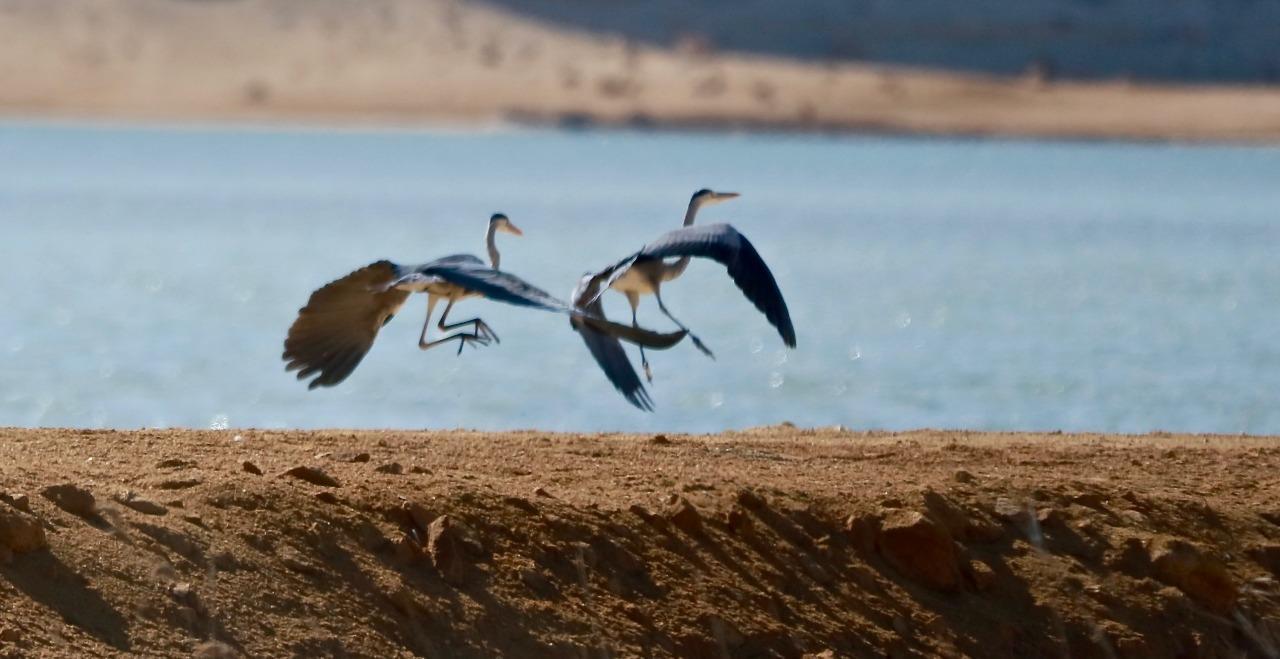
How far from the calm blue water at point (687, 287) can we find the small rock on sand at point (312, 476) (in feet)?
20.8

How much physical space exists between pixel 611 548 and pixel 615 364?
786 mm

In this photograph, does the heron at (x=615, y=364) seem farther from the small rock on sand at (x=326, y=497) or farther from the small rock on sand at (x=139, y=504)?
the small rock on sand at (x=139, y=504)

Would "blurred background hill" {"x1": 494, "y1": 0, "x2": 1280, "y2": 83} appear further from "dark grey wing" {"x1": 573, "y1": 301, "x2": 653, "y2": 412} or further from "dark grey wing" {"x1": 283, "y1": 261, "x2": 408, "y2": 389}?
"dark grey wing" {"x1": 573, "y1": 301, "x2": 653, "y2": 412}

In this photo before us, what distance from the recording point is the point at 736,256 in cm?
795

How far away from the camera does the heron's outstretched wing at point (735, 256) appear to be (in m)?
7.80

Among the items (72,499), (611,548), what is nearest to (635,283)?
(611,548)

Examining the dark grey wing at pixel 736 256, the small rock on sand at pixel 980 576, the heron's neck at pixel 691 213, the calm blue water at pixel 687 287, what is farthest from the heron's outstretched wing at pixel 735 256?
the calm blue water at pixel 687 287

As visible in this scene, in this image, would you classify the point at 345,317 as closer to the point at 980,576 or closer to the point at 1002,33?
the point at 980,576

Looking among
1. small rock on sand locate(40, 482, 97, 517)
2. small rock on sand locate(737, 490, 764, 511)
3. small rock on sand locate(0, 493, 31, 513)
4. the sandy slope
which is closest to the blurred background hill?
the sandy slope

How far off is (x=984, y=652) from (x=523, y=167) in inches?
1490

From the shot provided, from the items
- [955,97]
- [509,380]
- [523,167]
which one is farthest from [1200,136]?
[509,380]

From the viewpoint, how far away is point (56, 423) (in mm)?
13297

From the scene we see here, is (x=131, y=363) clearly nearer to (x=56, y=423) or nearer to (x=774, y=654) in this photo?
(x=56, y=423)

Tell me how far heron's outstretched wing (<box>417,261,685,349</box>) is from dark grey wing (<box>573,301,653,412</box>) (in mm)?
63
